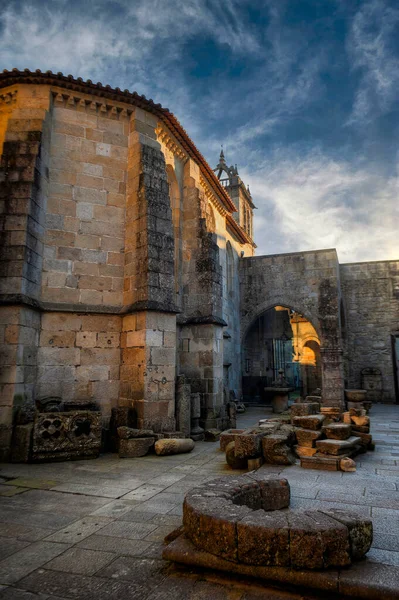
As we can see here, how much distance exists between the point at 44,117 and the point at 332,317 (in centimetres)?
1131

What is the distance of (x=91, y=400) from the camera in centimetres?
723

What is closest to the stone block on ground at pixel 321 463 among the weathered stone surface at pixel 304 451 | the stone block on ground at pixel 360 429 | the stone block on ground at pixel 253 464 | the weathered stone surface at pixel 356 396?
the weathered stone surface at pixel 304 451

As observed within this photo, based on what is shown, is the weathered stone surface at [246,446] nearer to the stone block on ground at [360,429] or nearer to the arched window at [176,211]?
the stone block on ground at [360,429]

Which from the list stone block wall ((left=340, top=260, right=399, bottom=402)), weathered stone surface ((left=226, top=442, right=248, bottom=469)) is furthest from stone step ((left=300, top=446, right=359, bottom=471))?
stone block wall ((left=340, top=260, right=399, bottom=402))

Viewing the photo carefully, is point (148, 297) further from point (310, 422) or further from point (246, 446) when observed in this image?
point (310, 422)

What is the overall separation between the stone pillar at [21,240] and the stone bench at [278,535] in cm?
452

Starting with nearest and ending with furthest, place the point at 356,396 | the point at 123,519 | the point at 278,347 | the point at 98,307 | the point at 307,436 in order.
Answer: the point at 123,519
the point at 307,436
the point at 98,307
the point at 356,396
the point at 278,347

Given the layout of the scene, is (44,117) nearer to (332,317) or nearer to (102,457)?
(102,457)

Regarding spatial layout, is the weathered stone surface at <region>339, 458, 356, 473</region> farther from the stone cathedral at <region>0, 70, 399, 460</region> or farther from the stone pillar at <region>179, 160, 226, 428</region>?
the stone pillar at <region>179, 160, 226, 428</region>

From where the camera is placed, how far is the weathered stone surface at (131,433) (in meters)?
6.36

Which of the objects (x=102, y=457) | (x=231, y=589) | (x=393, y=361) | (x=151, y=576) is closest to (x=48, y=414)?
(x=102, y=457)

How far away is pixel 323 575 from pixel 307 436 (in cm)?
386

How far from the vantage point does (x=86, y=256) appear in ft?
25.0

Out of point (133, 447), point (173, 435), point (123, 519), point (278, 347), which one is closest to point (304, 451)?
point (173, 435)
